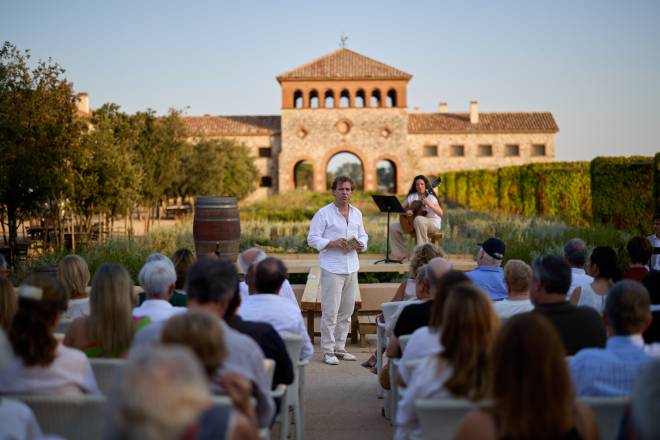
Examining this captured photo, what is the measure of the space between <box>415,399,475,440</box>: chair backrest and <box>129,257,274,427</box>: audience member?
0.71 metres

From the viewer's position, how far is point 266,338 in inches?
130

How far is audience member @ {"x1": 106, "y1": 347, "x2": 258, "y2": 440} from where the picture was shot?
152 cm

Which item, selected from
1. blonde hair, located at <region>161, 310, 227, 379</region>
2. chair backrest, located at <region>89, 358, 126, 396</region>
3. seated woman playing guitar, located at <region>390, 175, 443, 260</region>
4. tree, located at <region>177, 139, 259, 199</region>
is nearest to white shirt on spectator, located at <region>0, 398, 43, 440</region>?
blonde hair, located at <region>161, 310, 227, 379</region>

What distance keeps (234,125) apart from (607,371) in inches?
1669

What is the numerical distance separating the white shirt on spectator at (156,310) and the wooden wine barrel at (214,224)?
5.17m

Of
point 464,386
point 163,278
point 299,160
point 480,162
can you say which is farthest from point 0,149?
point 480,162

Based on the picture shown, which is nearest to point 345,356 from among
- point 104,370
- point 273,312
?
point 273,312

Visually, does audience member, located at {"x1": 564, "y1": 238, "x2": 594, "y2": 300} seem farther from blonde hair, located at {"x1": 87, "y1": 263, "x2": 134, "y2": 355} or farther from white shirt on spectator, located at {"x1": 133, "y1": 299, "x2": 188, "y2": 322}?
blonde hair, located at {"x1": 87, "y1": 263, "x2": 134, "y2": 355}

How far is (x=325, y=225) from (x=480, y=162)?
129 feet

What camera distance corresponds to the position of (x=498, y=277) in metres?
5.03

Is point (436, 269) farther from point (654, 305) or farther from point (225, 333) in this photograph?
point (225, 333)

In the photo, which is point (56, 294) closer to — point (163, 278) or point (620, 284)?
point (163, 278)

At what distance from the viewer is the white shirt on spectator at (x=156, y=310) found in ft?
11.7

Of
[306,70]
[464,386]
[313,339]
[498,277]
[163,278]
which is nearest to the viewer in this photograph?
[464,386]
